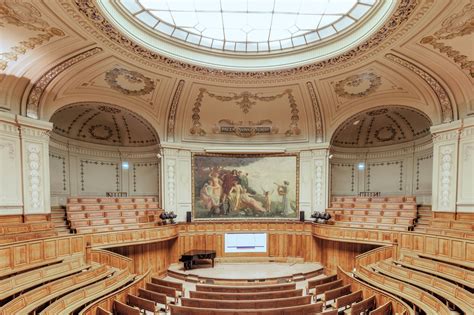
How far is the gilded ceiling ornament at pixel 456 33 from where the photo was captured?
20.9ft

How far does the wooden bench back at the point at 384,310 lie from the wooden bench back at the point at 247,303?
1591 mm

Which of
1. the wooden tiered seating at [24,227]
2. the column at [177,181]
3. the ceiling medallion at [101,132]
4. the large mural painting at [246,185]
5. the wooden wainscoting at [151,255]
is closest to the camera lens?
the wooden tiered seating at [24,227]

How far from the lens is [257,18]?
8.42 metres

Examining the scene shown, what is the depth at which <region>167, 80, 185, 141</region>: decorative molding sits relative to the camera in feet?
38.3

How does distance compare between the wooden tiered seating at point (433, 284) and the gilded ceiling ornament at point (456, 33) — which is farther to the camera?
the gilded ceiling ornament at point (456, 33)

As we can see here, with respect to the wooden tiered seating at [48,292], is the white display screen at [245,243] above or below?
below

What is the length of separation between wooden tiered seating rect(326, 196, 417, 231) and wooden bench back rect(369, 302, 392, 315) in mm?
5190

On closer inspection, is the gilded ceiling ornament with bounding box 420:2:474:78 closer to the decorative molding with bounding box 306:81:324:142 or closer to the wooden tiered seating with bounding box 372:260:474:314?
the decorative molding with bounding box 306:81:324:142

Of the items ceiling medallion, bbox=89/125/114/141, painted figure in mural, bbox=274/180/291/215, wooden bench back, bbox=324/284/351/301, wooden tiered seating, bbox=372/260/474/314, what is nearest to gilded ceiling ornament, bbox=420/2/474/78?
wooden tiered seating, bbox=372/260/474/314

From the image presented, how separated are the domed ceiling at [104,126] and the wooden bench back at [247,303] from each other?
27.5 feet

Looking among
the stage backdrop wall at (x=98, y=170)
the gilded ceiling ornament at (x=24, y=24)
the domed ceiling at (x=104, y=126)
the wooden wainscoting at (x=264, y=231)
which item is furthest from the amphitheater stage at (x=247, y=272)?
the gilded ceiling ornament at (x=24, y=24)

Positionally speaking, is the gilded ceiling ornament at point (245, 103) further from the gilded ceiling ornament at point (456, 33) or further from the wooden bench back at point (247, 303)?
the wooden bench back at point (247, 303)

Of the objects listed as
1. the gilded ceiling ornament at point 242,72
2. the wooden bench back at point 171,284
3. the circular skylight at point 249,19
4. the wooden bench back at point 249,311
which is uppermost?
the circular skylight at point 249,19

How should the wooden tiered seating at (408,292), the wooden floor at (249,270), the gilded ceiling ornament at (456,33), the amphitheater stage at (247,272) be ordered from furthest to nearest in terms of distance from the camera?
the wooden floor at (249,270)
the amphitheater stage at (247,272)
the gilded ceiling ornament at (456,33)
the wooden tiered seating at (408,292)
